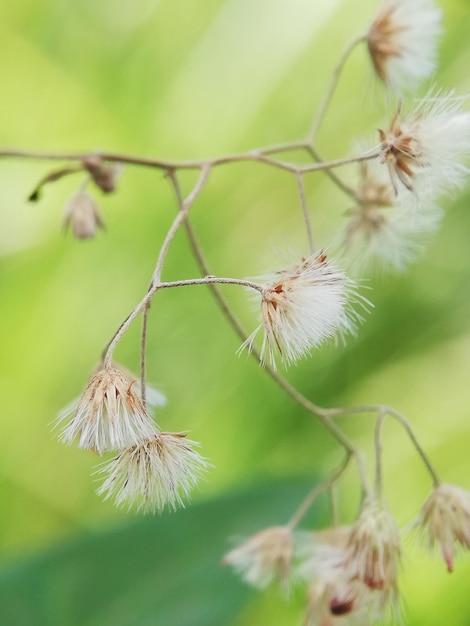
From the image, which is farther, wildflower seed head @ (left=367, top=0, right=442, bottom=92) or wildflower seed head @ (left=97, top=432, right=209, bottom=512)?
wildflower seed head @ (left=367, top=0, right=442, bottom=92)

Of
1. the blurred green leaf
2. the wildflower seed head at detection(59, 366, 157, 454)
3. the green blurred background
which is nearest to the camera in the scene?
the wildflower seed head at detection(59, 366, 157, 454)

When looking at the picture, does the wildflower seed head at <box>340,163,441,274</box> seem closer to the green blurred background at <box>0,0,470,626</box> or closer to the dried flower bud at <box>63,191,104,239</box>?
the dried flower bud at <box>63,191,104,239</box>

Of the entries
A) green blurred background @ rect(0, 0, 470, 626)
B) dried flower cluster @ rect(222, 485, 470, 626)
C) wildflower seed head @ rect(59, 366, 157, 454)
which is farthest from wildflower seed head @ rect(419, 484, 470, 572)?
green blurred background @ rect(0, 0, 470, 626)

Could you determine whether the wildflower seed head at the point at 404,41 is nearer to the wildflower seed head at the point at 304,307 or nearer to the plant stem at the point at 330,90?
the plant stem at the point at 330,90

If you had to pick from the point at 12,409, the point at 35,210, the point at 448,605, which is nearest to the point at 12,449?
the point at 12,409

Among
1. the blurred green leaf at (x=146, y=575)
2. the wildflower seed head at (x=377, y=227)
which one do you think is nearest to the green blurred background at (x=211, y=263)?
the blurred green leaf at (x=146, y=575)

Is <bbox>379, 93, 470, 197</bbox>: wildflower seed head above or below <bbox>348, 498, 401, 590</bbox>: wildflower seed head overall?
above
